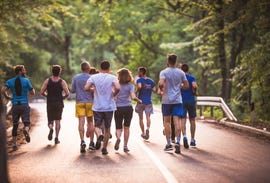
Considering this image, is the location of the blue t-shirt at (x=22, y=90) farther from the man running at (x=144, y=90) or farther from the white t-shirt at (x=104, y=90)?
the man running at (x=144, y=90)

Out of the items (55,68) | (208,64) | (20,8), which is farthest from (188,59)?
(55,68)

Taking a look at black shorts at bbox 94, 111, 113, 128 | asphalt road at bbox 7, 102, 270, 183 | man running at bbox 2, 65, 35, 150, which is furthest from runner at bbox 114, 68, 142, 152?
man running at bbox 2, 65, 35, 150

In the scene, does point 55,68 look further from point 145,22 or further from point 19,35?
point 145,22

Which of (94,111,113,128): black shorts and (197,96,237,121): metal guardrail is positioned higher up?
(94,111,113,128): black shorts

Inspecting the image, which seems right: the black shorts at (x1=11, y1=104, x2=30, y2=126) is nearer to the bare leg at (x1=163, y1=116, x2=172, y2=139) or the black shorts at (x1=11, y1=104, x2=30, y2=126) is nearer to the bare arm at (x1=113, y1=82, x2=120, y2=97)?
the bare arm at (x1=113, y1=82, x2=120, y2=97)

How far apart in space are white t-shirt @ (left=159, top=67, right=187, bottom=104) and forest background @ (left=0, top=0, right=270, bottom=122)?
292 inches

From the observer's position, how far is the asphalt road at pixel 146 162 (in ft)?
28.1

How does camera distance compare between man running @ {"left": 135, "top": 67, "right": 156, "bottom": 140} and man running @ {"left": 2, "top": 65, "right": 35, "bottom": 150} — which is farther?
man running @ {"left": 135, "top": 67, "right": 156, "bottom": 140}

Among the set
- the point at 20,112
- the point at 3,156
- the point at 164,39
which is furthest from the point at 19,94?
the point at 164,39

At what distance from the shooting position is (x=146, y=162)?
1016 centimetres

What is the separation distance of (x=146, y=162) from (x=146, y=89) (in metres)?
4.51

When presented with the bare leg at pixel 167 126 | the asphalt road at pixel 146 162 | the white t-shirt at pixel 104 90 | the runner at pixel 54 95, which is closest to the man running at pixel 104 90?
the white t-shirt at pixel 104 90

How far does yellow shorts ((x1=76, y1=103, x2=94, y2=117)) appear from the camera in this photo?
12.4 m

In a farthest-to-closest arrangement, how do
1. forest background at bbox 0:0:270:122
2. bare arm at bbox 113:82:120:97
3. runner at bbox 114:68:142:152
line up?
forest background at bbox 0:0:270:122, runner at bbox 114:68:142:152, bare arm at bbox 113:82:120:97
